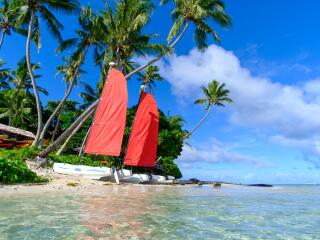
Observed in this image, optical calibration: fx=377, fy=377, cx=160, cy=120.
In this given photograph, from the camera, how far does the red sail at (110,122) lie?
22.5 meters

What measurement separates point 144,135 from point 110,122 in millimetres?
4635

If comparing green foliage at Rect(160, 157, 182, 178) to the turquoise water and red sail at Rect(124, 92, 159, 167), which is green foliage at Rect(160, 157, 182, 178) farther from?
the turquoise water

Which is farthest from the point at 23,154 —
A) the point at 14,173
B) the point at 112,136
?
the point at 14,173

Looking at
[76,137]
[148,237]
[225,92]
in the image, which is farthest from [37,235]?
[225,92]

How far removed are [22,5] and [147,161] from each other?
53.3 feet

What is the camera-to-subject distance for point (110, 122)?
2280 cm

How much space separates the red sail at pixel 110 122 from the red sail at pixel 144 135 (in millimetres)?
3542

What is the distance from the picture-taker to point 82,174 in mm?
22594

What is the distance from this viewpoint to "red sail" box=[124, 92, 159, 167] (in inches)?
1037

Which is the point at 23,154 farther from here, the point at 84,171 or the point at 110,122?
the point at 110,122

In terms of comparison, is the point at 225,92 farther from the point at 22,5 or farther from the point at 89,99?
the point at 22,5

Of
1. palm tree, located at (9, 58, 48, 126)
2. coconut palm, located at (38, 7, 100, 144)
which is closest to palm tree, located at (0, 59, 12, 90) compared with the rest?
palm tree, located at (9, 58, 48, 126)

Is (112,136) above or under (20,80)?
under

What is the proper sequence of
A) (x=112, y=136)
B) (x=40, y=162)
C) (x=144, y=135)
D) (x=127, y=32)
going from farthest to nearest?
(x=127, y=32), (x=144, y=135), (x=40, y=162), (x=112, y=136)
